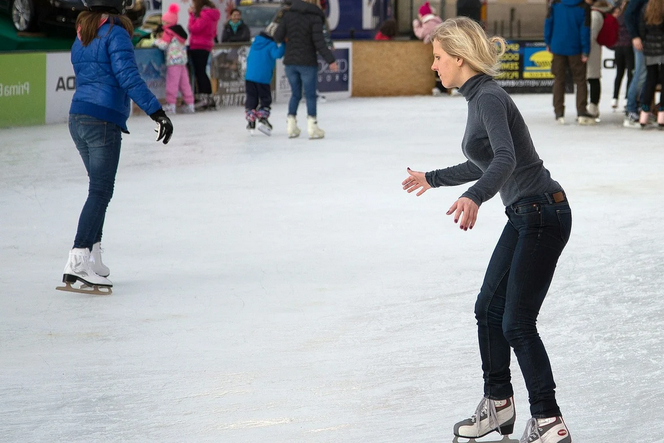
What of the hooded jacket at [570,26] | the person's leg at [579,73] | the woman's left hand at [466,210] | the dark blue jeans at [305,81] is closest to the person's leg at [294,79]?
the dark blue jeans at [305,81]

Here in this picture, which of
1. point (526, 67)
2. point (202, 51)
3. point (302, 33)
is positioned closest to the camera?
point (302, 33)

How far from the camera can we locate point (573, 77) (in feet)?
41.8

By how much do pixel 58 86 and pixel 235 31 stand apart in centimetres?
421

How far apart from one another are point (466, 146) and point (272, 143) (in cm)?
835

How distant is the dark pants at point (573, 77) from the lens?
12.6m

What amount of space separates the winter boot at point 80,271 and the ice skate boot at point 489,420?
2483mm

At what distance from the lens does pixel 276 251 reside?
20.0 ft

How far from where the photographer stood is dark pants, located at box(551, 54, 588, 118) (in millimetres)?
12633

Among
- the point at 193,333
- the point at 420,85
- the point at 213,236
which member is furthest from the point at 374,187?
the point at 420,85

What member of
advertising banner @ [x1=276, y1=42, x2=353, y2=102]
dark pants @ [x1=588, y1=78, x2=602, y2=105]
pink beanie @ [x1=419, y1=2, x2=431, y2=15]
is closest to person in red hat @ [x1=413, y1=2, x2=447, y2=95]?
pink beanie @ [x1=419, y1=2, x2=431, y2=15]

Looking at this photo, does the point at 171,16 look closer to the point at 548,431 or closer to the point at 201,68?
the point at 201,68

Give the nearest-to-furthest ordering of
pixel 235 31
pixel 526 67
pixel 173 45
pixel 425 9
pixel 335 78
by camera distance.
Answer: pixel 173 45
pixel 235 31
pixel 335 78
pixel 526 67
pixel 425 9

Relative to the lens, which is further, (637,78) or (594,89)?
(594,89)

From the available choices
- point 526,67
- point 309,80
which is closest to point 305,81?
point 309,80
